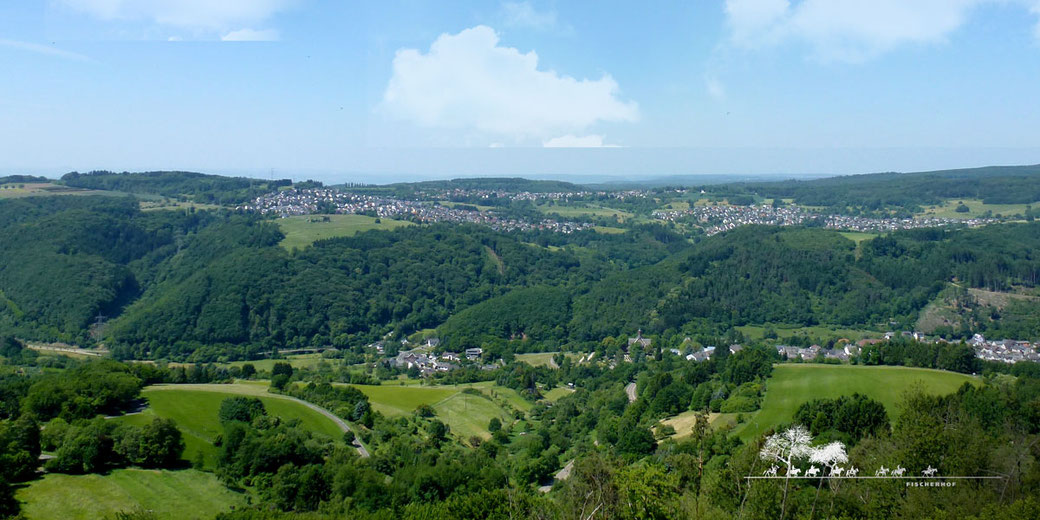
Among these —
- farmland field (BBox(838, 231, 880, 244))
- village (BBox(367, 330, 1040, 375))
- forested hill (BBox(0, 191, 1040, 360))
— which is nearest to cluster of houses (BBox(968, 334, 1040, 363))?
village (BBox(367, 330, 1040, 375))

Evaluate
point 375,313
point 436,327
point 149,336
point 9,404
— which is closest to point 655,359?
point 436,327

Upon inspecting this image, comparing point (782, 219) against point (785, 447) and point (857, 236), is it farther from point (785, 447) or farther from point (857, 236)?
point (785, 447)

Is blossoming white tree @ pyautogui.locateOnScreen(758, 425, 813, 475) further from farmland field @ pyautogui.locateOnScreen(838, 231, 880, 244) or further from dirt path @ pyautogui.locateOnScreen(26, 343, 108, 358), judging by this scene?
farmland field @ pyautogui.locateOnScreen(838, 231, 880, 244)

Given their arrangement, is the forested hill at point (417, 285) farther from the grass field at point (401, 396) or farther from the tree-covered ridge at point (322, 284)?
the grass field at point (401, 396)

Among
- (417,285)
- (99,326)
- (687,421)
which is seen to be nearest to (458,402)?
(687,421)

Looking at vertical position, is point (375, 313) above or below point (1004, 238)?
below

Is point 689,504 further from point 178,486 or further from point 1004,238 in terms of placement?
point 1004,238

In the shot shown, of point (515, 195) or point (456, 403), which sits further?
point (515, 195)
